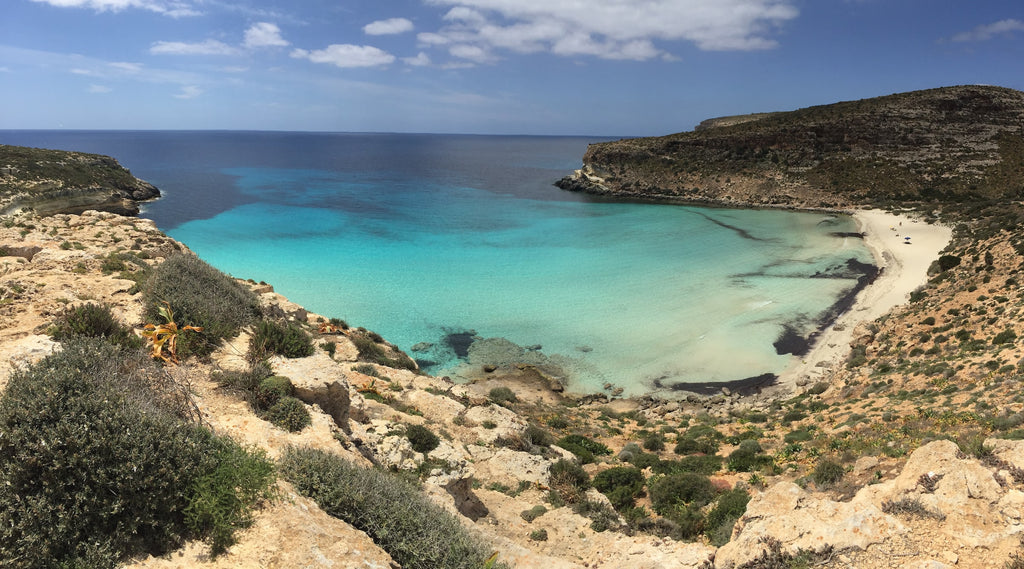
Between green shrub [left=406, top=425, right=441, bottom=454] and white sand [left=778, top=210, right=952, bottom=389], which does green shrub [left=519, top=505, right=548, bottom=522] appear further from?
white sand [left=778, top=210, right=952, bottom=389]

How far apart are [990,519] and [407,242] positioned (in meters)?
41.4

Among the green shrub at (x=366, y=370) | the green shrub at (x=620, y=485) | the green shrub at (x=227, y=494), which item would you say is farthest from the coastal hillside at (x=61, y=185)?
the green shrub at (x=620, y=485)

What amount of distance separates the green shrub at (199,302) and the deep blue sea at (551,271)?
415 inches

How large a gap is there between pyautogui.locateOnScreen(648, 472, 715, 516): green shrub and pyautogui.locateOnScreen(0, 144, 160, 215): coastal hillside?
2048 inches

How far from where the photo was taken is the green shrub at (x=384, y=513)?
5.54m

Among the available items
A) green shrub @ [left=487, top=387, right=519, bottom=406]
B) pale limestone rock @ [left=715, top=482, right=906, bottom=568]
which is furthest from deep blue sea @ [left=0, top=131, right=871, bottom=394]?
pale limestone rock @ [left=715, top=482, right=906, bottom=568]

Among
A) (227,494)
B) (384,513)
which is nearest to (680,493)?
(384,513)

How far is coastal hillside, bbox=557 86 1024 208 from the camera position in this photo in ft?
200

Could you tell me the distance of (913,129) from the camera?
226ft

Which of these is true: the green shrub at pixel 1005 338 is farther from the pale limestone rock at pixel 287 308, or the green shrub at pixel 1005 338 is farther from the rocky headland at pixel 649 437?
the pale limestone rock at pixel 287 308

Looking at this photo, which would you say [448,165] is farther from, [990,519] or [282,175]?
[990,519]

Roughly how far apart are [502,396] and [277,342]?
29.6 feet

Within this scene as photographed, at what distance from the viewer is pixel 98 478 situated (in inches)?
175

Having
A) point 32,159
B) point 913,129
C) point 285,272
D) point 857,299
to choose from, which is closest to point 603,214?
point 857,299
